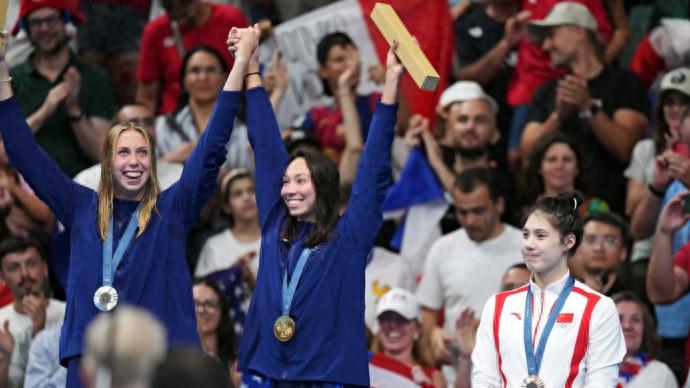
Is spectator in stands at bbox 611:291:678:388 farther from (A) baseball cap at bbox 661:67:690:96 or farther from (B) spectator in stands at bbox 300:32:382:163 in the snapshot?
(B) spectator in stands at bbox 300:32:382:163

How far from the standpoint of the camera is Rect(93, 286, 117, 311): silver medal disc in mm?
7879

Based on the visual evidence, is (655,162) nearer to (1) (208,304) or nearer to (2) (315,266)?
(1) (208,304)

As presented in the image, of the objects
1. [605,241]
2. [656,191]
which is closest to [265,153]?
[605,241]

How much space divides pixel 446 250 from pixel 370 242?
287 centimetres

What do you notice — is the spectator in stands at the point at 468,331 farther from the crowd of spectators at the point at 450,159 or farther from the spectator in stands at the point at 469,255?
the spectator in stands at the point at 469,255

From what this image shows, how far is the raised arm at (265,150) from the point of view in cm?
829

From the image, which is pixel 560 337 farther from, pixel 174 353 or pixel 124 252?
pixel 174 353

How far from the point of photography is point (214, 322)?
10.3 meters

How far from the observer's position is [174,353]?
5035mm

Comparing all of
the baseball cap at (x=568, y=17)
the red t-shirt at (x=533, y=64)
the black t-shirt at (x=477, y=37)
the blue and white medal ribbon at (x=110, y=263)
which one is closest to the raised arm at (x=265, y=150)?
the blue and white medal ribbon at (x=110, y=263)

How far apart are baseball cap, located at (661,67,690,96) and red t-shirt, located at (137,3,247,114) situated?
3279 mm

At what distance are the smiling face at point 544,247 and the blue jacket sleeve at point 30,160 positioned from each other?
2.26 metres

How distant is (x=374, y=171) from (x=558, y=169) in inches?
130

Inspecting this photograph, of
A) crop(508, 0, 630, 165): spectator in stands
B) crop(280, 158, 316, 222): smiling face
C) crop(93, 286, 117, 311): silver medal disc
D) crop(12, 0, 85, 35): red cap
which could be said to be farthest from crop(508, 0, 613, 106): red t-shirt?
crop(93, 286, 117, 311): silver medal disc
